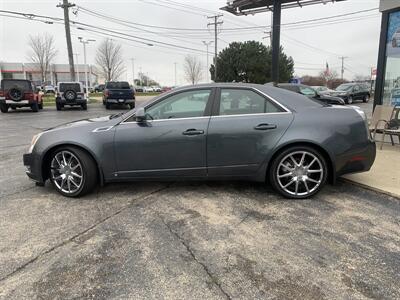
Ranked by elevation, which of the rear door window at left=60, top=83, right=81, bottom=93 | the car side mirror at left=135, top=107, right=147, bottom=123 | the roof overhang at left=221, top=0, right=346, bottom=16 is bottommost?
the car side mirror at left=135, top=107, right=147, bottom=123

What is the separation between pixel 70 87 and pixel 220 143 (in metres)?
20.6

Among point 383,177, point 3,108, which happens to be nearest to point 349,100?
point 3,108

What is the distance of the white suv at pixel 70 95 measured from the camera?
73.7ft

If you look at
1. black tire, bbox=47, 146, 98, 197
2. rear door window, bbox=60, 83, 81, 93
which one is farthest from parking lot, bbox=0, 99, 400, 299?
rear door window, bbox=60, 83, 81, 93

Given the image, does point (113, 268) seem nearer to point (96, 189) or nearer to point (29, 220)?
point (29, 220)

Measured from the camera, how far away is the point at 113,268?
9.98 feet

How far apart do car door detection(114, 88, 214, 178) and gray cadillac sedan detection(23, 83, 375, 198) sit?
0.04 feet

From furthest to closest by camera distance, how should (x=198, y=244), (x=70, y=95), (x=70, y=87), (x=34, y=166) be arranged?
(x=70, y=87)
(x=70, y=95)
(x=34, y=166)
(x=198, y=244)

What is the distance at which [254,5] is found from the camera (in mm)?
25062

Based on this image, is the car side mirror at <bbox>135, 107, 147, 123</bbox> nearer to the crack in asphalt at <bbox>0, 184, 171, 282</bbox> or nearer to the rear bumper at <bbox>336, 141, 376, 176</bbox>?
the crack in asphalt at <bbox>0, 184, 171, 282</bbox>

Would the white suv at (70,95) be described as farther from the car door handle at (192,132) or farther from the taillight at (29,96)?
the car door handle at (192,132)

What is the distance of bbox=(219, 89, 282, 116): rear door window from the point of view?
4.68m

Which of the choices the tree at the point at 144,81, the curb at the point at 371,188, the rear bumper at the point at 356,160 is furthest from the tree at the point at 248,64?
the tree at the point at 144,81

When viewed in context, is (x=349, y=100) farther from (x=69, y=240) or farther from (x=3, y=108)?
(x=69, y=240)
